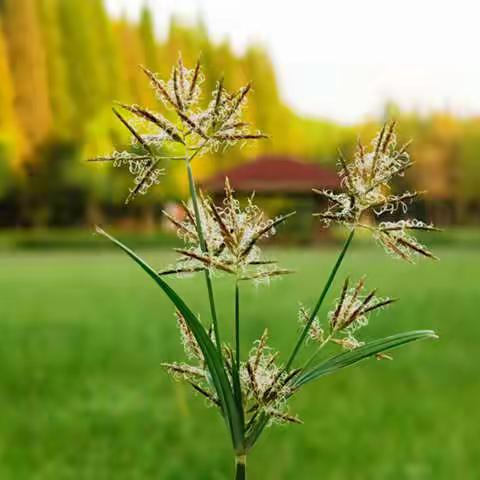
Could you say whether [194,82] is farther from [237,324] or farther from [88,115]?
[88,115]

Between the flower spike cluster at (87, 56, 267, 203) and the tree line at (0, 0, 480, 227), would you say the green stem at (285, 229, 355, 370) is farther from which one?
the tree line at (0, 0, 480, 227)

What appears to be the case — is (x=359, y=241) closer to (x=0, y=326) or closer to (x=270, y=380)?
(x=0, y=326)

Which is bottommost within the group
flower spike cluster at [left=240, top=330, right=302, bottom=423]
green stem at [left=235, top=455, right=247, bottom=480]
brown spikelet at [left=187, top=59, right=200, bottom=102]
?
green stem at [left=235, top=455, right=247, bottom=480]

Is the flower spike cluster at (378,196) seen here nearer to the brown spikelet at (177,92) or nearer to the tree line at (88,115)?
the brown spikelet at (177,92)

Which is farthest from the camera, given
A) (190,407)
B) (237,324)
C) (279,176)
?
(279,176)

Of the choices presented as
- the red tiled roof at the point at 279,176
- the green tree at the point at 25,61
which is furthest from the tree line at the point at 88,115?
the red tiled roof at the point at 279,176

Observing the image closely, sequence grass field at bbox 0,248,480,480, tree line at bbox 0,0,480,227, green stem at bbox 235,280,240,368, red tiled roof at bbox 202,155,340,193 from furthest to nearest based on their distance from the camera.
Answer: tree line at bbox 0,0,480,227 → red tiled roof at bbox 202,155,340,193 → grass field at bbox 0,248,480,480 → green stem at bbox 235,280,240,368

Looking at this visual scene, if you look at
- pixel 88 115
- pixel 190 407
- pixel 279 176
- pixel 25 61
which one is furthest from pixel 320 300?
pixel 25 61

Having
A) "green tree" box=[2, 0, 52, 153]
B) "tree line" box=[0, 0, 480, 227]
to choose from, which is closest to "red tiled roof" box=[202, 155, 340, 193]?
"tree line" box=[0, 0, 480, 227]
